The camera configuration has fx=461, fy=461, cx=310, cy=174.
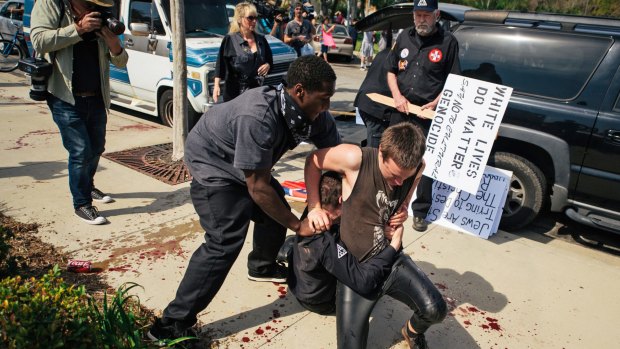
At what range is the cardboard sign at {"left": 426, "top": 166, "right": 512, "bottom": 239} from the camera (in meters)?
4.34

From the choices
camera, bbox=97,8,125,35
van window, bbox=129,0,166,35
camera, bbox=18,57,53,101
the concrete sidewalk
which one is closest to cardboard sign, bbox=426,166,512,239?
the concrete sidewalk

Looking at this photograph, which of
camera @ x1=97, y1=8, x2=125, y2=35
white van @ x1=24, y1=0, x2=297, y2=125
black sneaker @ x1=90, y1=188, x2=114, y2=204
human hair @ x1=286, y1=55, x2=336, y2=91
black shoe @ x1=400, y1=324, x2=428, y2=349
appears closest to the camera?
human hair @ x1=286, y1=55, x2=336, y2=91

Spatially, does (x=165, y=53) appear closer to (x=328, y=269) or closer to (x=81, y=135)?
(x=81, y=135)

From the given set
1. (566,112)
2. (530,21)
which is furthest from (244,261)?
(530,21)

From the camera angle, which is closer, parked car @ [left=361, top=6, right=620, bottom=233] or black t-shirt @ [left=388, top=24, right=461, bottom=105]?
parked car @ [left=361, top=6, right=620, bottom=233]

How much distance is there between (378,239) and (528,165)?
7.95 ft

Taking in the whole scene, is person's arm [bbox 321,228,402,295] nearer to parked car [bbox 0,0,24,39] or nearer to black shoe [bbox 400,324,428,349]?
black shoe [bbox 400,324,428,349]

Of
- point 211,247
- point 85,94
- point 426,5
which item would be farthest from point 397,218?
point 85,94

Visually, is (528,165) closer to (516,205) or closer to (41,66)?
(516,205)

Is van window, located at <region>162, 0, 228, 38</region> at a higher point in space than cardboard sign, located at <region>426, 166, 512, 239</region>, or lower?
higher

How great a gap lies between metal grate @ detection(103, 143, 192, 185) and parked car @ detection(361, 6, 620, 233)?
10.8 feet

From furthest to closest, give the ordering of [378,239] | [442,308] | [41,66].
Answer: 1. [41,66]
2. [378,239]
3. [442,308]

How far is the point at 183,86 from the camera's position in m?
5.17

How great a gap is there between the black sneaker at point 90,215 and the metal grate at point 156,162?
1.06m
